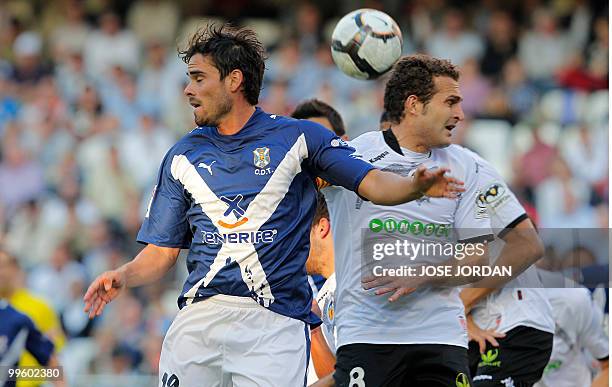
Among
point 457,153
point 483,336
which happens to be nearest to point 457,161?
point 457,153

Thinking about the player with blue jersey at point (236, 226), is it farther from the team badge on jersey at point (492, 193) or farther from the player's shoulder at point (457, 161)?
the team badge on jersey at point (492, 193)

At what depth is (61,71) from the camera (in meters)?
17.8

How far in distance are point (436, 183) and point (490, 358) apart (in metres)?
2.96

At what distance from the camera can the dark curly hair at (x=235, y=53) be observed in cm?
604

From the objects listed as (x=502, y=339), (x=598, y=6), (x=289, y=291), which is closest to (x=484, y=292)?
(x=502, y=339)

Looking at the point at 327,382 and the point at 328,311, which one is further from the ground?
the point at 328,311

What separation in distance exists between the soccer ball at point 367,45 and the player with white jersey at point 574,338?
2.12m

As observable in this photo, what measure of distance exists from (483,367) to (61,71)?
11445 millimetres

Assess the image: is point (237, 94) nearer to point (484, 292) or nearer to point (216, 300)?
point (216, 300)

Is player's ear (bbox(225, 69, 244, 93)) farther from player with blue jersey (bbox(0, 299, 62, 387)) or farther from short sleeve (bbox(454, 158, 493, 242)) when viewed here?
player with blue jersey (bbox(0, 299, 62, 387))

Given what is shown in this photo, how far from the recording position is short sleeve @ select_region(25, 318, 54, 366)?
30.5ft

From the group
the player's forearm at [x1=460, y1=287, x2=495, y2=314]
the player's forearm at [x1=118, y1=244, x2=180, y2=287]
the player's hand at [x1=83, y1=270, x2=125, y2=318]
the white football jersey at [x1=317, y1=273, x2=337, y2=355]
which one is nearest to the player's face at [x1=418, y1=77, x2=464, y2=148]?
the white football jersey at [x1=317, y1=273, x2=337, y2=355]

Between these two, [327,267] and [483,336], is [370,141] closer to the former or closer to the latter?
[327,267]

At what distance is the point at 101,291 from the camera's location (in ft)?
18.6
